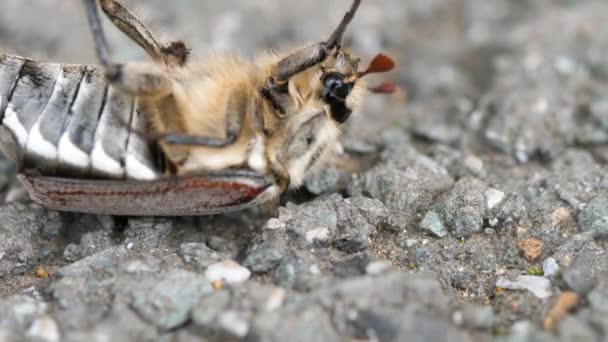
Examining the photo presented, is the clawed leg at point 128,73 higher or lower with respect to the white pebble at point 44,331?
higher

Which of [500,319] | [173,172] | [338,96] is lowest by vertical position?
[500,319]

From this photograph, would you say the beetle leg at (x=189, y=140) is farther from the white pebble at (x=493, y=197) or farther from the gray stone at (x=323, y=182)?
the white pebble at (x=493, y=197)

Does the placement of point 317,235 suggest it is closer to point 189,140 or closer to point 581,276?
point 189,140

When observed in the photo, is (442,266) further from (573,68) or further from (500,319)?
(573,68)

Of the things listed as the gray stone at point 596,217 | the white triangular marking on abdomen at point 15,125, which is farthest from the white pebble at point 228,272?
the gray stone at point 596,217

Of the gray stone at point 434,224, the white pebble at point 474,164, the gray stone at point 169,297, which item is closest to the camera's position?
the gray stone at point 169,297

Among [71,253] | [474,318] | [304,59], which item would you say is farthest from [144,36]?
[474,318]

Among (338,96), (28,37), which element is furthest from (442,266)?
(28,37)
